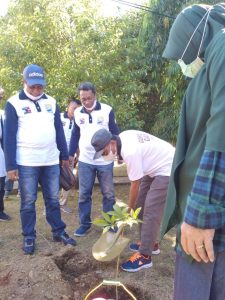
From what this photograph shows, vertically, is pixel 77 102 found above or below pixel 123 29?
below

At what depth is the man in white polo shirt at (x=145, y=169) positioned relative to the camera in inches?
130

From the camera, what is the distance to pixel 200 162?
1.33 metres

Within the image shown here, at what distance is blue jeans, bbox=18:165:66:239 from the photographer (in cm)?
376

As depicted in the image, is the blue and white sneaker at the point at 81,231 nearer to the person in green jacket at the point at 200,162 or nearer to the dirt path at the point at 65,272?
the dirt path at the point at 65,272

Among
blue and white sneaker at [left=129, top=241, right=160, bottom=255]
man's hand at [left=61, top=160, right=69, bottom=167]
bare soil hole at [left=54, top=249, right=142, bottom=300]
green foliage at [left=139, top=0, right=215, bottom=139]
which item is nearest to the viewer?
bare soil hole at [left=54, top=249, right=142, bottom=300]

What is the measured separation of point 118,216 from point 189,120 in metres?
1.26

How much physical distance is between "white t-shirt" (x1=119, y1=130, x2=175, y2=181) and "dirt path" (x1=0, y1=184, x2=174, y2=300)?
2.83ft

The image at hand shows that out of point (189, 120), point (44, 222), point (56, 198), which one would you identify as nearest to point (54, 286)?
point (56, 198)

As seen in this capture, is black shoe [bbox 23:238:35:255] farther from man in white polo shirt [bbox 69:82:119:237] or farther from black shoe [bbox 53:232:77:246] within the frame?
man in white polo shirt [bbox 69:82:119:237]

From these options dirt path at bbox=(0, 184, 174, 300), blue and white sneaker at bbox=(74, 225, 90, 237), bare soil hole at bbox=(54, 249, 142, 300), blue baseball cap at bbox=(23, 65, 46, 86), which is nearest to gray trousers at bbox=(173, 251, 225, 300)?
bare soil hole at bbox=(54, 249, 142, 300)

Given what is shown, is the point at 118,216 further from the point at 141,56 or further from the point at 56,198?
the point at 141,56

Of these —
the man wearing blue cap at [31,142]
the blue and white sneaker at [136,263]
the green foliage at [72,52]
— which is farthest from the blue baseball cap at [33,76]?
the green foliage at [72,52]

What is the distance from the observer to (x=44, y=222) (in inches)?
191

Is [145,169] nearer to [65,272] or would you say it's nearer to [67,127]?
[65,272]
